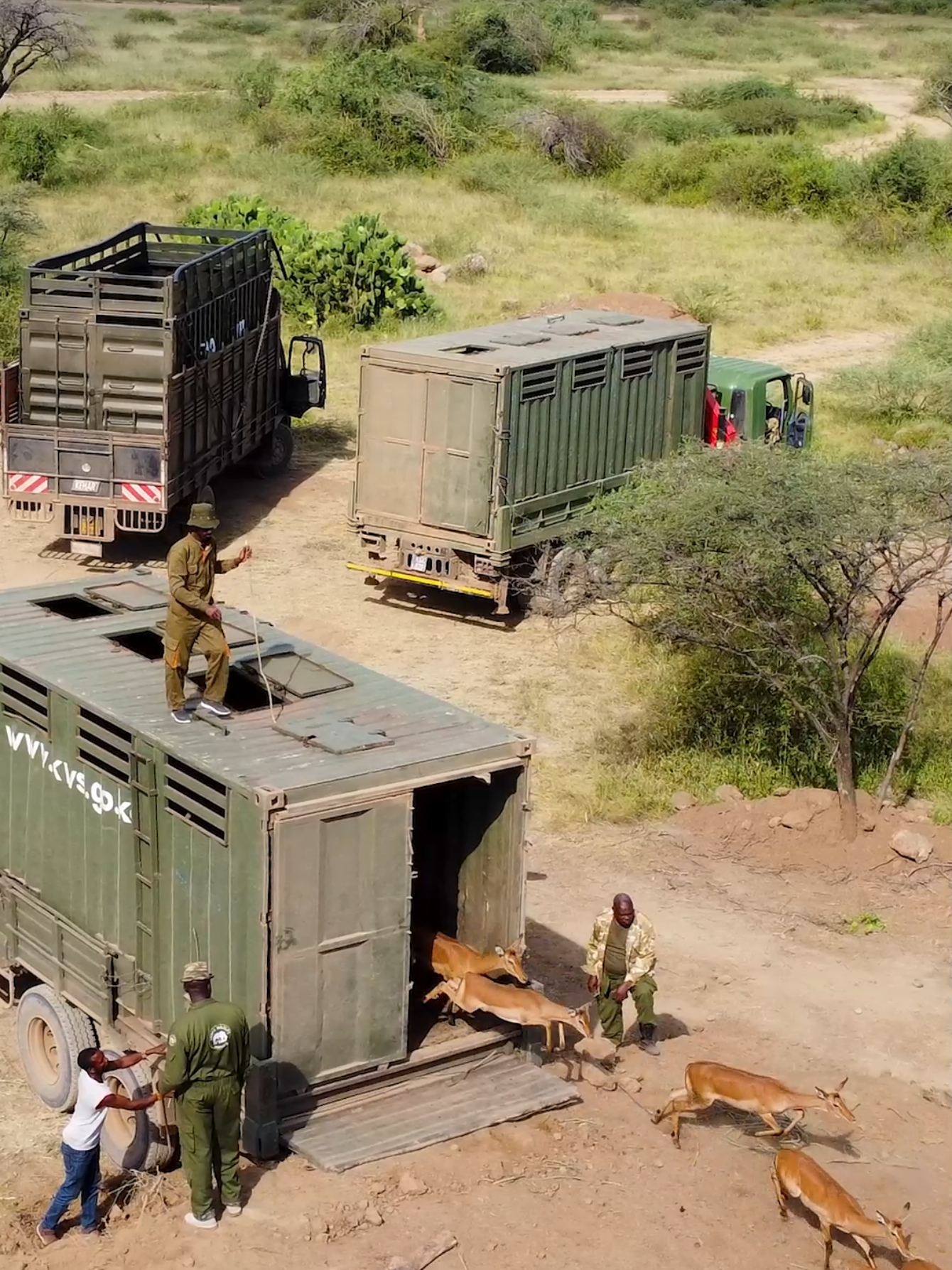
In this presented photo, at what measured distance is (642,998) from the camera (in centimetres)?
912

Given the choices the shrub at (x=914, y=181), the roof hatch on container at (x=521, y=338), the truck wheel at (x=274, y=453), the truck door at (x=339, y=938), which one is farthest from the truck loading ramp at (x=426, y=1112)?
the shrub at (x=914, y=181)

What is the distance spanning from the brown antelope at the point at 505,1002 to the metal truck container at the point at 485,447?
7.58 metres

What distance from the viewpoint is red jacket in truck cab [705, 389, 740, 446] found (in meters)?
18.9

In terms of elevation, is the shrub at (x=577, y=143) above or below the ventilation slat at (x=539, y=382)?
above

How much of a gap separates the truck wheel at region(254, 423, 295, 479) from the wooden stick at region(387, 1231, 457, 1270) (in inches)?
572

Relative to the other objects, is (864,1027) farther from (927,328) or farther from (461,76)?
(461,76)

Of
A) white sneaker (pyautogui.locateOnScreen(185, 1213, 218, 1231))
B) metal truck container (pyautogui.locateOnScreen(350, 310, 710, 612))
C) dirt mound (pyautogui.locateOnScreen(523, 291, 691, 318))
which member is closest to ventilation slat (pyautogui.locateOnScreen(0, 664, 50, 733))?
white sneaker (pyautogui.locateOnScreen(185, 1213, 218, 1231))

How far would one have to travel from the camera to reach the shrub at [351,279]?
87.8 ft

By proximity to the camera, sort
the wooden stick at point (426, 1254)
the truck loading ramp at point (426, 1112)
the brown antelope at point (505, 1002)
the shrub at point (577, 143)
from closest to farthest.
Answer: the wooden stick at point (426, 1254) → the truck loading ramp at point (426, 1112) → the brown antelope at point (505, 1002) → the shrub at point (577, 143)

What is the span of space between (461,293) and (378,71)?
1456cm

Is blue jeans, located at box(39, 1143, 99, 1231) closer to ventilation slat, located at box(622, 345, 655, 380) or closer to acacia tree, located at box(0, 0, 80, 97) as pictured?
ventilation slat, located at box(622, 345, 655, 380)

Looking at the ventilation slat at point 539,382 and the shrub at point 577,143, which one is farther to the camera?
the shrub at point 577,143

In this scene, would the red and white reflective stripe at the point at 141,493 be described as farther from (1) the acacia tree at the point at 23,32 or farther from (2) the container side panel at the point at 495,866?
(1) the acacia tree at the point at 23,32

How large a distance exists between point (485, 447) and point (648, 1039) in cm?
751
